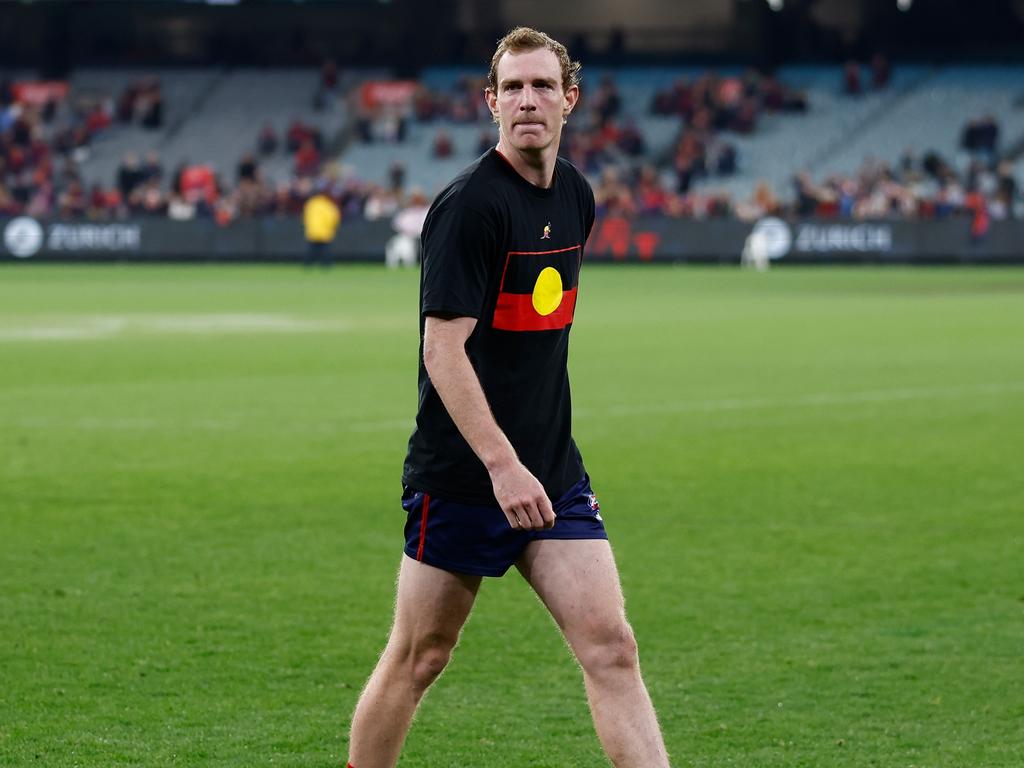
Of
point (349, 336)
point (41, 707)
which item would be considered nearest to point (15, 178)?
point (349, 336)

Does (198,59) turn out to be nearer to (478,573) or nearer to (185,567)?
(185,567)

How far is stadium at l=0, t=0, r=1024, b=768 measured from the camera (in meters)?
6.23

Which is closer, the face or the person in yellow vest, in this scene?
the face

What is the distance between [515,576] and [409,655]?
3.84 meters

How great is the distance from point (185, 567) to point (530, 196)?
4.45 meters

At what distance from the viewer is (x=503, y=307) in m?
4.60

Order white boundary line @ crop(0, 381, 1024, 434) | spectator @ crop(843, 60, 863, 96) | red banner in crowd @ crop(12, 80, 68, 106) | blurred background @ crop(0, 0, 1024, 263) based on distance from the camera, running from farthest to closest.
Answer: red banner in crowd @ crop(12, 80, 68, 106)
spectator @ crop(843, 60, 863, 96)
blurred background @ crop(0, 0, 1024, 263)
white boundary line @ crop(0, 381, 1024, 434)

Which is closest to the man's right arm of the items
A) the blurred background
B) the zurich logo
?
the blurred background

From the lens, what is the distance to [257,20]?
62.2 meters

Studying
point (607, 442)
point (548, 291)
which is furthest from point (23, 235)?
point (548, 291)

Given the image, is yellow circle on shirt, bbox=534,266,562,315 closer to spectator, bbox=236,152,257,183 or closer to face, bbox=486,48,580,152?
face, bbox=486,48,580,152

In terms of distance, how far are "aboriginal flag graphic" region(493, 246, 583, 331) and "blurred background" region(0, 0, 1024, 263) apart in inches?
1566

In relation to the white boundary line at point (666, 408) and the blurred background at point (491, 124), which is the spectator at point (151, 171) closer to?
the blurred background at point (491, 124)

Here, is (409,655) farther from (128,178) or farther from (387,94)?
(387,94)
